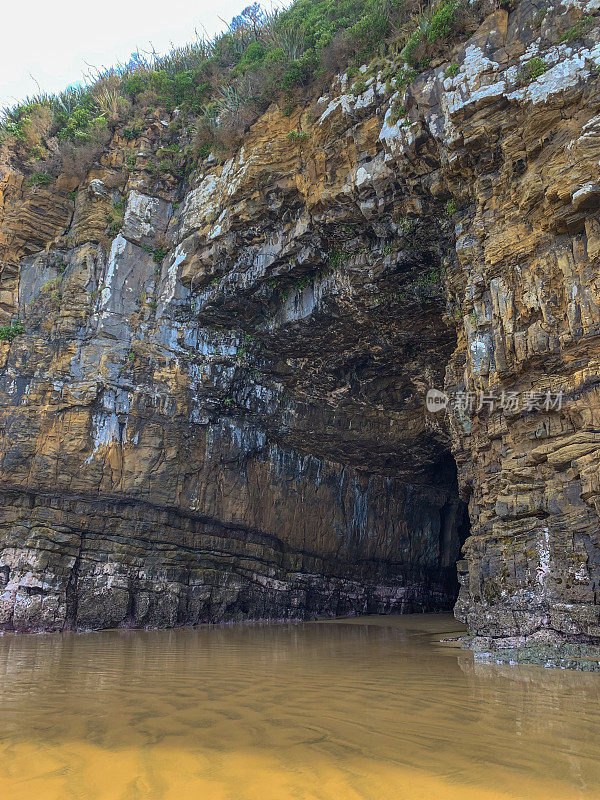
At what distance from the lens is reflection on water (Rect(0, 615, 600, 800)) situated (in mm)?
2443

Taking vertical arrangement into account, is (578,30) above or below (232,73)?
below

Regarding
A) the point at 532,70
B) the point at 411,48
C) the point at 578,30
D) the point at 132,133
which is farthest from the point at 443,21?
the point at 132,133

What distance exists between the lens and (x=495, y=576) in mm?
9125

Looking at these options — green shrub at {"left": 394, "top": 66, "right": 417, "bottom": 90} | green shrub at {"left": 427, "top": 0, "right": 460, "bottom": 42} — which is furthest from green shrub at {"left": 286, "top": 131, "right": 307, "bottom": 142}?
green shrub at {"left": 427, "top": 0, "right": 460, "bottom": 42}

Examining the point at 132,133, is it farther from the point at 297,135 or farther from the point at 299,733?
the point at 299,733

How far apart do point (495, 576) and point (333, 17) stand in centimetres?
1538

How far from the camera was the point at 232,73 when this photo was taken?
57.2ft

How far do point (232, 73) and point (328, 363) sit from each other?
32.1ft

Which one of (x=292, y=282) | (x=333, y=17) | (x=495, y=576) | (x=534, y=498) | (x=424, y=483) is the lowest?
(x=495, y=576)

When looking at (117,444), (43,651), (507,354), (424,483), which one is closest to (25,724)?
(43,651)

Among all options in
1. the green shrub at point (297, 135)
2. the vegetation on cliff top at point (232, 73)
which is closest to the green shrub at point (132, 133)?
the vegetation on cliff top at point (232, 73)

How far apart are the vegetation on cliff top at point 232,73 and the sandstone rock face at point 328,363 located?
0.83m

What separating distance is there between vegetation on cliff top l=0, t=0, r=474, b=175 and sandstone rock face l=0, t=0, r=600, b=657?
2.71 feet

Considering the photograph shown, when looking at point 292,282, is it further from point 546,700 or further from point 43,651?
point 546,700
